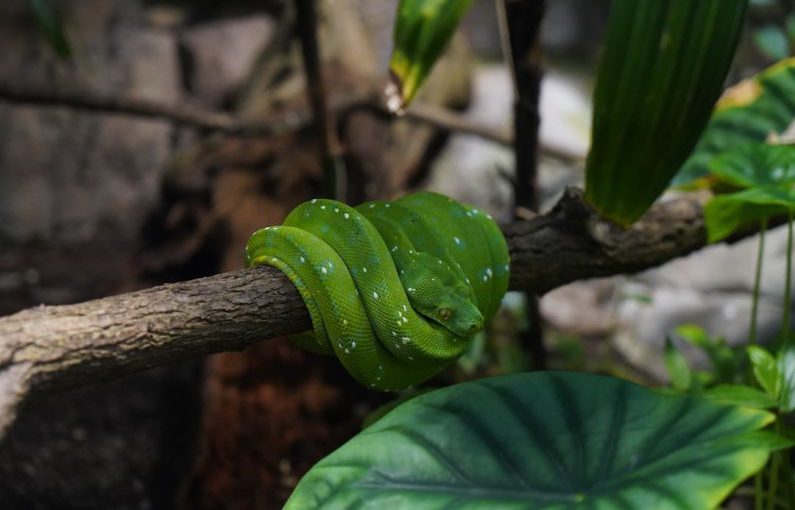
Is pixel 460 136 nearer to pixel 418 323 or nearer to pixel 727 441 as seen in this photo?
pixel 418 323

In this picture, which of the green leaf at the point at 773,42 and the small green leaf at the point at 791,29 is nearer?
the green leaf at the point at 773,42

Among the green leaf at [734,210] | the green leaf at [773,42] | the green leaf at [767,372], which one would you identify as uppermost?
the green leaf at [773,42]

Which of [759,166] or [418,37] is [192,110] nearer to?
[418,37]

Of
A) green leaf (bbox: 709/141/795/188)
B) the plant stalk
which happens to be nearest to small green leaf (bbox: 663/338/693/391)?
green leaf (bbox: 709/141/795/188)

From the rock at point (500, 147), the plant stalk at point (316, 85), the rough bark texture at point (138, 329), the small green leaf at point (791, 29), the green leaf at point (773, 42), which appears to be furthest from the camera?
the rock at point (500, 147)

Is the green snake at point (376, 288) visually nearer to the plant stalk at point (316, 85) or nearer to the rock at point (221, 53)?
the plant stalk at point (316, 85)

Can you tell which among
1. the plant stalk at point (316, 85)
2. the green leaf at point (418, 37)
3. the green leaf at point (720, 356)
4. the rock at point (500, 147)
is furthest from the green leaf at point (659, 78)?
the rock at point (500, 147)

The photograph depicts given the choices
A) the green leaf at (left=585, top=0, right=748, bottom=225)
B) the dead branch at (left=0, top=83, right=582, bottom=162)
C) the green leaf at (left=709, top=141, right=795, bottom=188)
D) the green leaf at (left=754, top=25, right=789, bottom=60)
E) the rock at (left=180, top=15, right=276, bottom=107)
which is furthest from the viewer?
the rock at (left=180, top=15, right=276, bottom=107)

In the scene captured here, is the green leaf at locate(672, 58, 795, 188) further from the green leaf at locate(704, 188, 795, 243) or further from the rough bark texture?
the rough bark texture
